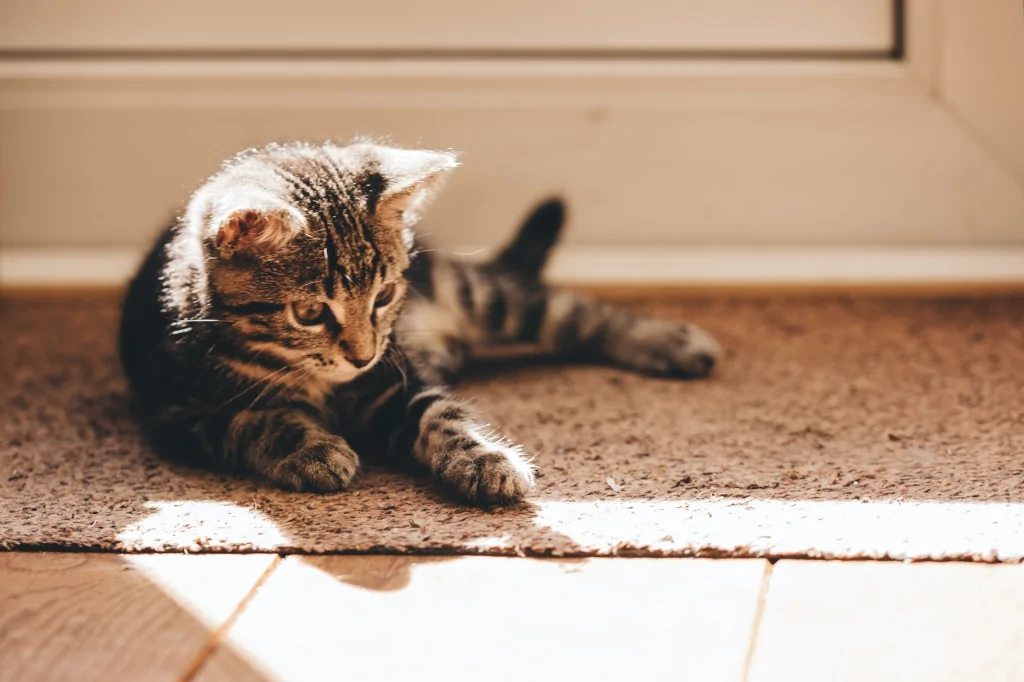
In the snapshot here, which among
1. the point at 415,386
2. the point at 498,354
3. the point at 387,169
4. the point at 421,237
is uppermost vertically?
the point at 387,169

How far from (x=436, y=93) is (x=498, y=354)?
0.47m

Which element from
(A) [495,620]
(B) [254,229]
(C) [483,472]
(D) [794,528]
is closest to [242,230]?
(B) [254,229]

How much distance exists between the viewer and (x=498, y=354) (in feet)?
5.70

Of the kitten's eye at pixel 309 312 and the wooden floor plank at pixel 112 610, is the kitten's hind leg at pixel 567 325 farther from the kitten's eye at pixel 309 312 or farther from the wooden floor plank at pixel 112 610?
the wooden floor plank at pixel 112 610

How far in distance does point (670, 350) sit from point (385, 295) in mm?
463

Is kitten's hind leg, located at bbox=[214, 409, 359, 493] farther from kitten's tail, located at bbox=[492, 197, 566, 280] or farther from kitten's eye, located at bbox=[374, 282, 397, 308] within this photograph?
kitten's tail, located at bbox=[492, 197, 566, 280]

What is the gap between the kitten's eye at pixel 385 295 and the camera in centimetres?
130

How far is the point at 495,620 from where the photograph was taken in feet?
2.99

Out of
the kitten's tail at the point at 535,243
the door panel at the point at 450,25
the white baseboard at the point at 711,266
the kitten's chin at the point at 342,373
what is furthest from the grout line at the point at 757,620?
the door panel at the point at 450,25

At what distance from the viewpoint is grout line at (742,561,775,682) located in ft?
2.72

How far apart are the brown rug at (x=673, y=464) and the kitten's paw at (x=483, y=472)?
0.9 inches

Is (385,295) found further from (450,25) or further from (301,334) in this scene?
(450,25)

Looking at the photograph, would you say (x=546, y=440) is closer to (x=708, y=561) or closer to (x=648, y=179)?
(x=708, y=561)

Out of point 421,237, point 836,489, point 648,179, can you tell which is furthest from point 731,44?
point 836,489
